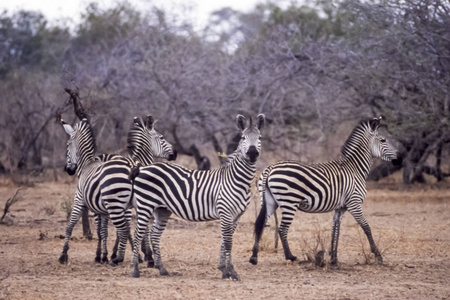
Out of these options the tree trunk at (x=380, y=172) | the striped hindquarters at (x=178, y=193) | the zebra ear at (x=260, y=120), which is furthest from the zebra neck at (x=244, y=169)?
the tree trunk at (x=380, y=172)

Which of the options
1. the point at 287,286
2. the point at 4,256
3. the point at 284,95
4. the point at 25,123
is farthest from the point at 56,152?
the point at 287,286

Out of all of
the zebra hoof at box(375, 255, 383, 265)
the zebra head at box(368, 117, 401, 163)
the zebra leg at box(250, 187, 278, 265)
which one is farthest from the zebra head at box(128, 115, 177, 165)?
the zebra hoof at box(375, 255, 383, 265)

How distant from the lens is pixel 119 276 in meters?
6.85

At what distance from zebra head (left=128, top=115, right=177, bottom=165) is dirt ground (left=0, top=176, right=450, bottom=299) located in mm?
1425

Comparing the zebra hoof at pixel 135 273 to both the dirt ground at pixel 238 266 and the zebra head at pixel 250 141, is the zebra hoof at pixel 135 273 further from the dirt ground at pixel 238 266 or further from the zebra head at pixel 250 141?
the zebra head at pixel 250 141

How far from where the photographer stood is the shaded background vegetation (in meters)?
14.5

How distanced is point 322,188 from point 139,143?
2686mm

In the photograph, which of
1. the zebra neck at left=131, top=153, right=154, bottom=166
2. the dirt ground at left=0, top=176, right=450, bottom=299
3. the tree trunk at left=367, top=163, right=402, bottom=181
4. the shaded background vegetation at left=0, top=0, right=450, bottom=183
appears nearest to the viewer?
the dirt ground at left=0, top=176, right=450, bottom=299

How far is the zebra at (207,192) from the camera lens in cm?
665

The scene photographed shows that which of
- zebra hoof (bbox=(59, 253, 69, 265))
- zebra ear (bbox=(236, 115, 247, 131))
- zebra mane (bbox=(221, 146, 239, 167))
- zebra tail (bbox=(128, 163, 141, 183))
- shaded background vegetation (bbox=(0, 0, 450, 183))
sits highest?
shaded background vegetation (bbox=(0, 0, 450, 183))

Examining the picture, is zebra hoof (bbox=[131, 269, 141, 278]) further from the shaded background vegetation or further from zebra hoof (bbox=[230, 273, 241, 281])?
the shaded background vegetation

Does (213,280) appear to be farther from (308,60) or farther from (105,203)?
(308,60)

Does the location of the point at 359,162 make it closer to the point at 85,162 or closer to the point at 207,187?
the point at 207,187

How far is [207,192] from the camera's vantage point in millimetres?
6855
